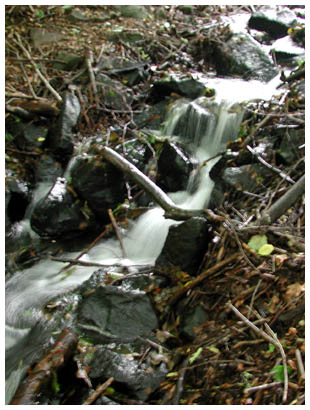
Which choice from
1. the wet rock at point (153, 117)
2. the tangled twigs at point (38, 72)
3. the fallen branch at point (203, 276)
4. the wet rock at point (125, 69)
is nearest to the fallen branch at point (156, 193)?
the fallen branch at point (203, 276)

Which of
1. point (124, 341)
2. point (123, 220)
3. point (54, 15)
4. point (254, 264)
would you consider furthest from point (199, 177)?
point (54, 15)

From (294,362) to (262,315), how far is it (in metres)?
0.44

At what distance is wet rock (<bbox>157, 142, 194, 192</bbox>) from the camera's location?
482cm

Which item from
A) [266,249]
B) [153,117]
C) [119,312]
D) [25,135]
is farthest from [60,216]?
[266,249]

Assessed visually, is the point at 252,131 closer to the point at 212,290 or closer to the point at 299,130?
the point at 299,130

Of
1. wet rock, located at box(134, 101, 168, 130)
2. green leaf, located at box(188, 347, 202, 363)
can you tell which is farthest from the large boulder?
green leaf, located at box(188, 347, 202, 363)

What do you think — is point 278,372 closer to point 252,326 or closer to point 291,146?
point 252,326

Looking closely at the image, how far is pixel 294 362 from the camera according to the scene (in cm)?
190

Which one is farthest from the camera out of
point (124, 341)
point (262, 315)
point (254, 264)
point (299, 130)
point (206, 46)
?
point (206, 46)

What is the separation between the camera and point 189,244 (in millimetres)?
3094

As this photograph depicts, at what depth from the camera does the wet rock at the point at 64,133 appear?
5.38 m

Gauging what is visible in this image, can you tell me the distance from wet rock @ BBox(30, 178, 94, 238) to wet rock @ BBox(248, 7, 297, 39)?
650 cm

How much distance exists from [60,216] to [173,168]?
5.91ft

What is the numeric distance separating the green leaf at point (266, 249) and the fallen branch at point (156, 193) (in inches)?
29.6
